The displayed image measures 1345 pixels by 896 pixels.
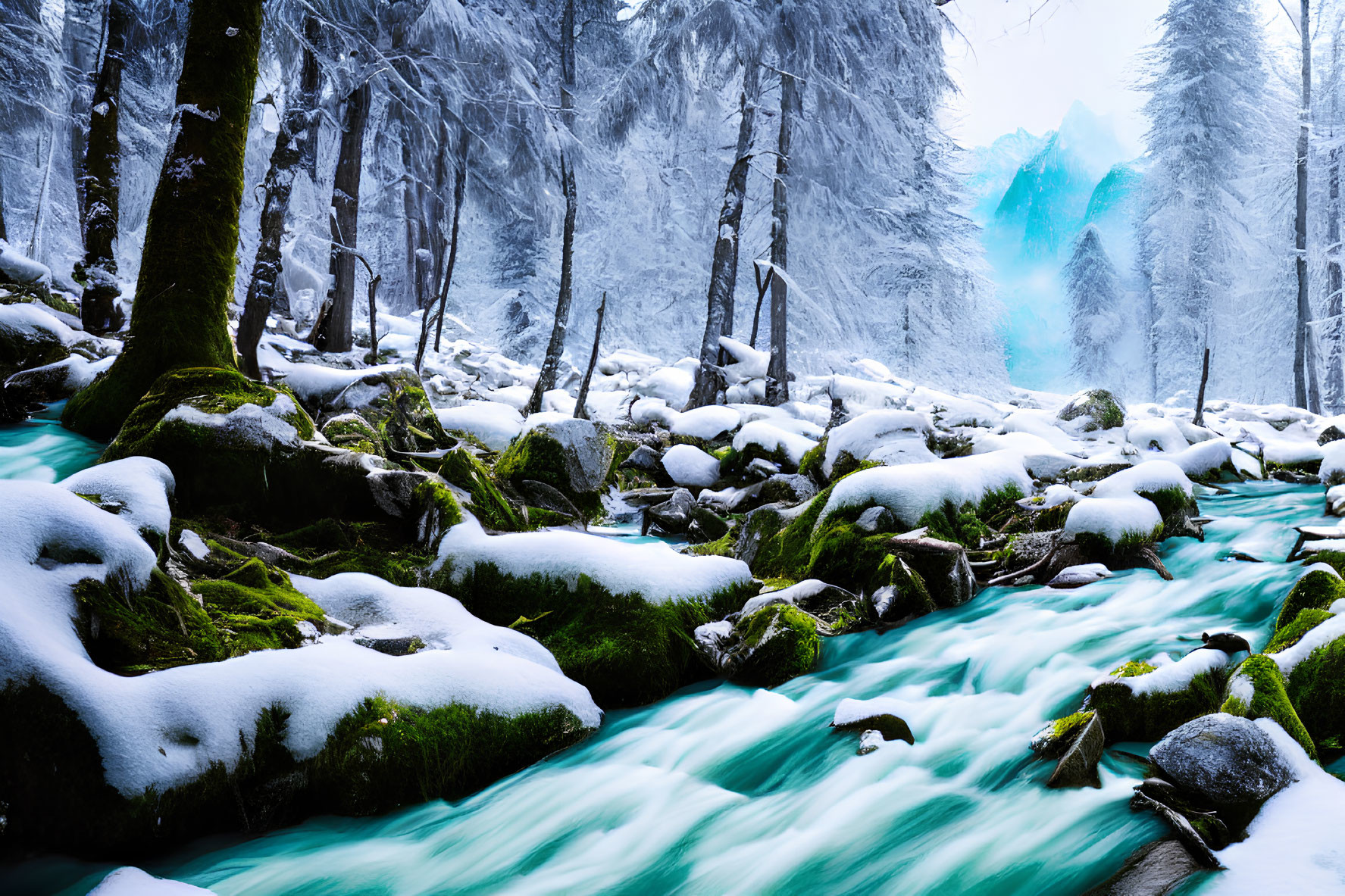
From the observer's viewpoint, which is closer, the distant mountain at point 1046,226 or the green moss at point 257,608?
the green moss at point 257,608

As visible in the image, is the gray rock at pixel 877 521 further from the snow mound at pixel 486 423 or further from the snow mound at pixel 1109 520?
the snow mound at pixel 486 423

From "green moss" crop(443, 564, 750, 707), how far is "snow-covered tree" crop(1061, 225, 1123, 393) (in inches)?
1324

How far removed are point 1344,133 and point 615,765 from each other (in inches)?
891

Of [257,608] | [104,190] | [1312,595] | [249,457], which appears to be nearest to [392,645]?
[257,608]

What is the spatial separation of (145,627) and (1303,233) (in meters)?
22.1

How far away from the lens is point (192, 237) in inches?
207

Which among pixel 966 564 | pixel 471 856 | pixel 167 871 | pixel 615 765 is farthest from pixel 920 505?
pixel 167 871

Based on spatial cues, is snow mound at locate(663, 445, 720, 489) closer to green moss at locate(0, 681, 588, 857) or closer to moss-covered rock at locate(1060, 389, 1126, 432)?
green moss at locate(0, 681, 588, 857)

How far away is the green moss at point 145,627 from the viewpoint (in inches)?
102

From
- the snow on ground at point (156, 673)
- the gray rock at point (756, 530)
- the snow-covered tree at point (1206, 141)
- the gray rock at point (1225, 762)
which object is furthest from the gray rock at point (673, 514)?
the snow-covered tree at point (1206, 141)

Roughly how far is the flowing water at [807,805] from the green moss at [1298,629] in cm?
54

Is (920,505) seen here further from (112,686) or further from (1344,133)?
(1344,133)

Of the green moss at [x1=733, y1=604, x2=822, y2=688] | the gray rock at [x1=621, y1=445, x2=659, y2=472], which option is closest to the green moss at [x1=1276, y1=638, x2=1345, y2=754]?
the green moss at [x1=733, y1=604, x2=822, y2=688]

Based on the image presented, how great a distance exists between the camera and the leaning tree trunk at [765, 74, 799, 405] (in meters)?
12.8
